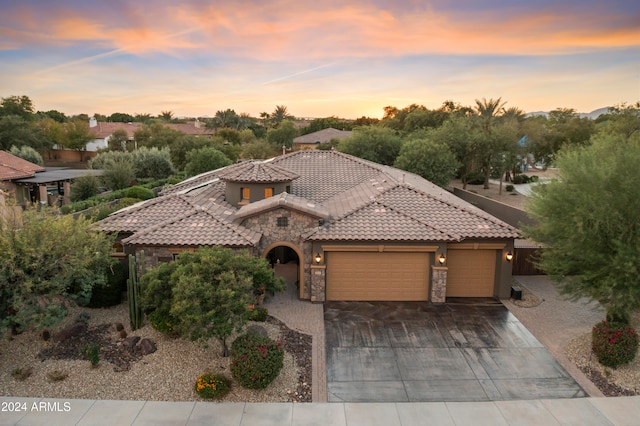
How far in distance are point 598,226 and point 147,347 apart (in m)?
13.3

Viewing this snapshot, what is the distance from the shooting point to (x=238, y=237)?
15219 millimetres

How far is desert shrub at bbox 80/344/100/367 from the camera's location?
36.8ft

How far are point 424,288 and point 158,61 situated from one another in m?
26.9

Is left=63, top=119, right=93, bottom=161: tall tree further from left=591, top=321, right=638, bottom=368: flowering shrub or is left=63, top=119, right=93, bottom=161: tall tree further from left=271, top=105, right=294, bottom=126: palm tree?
left=591, top=321, right=638, bottom=368: flowering shrub

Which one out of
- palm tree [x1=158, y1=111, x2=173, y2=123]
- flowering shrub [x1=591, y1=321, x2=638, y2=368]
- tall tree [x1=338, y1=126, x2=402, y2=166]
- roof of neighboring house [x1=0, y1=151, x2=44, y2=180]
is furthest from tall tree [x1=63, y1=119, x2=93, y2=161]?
flowering shrub [x1=591, y1=321, x2=638, y2=368]

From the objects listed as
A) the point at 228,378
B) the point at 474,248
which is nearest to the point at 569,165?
the point at 474,248

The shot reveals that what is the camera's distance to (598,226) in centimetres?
1126

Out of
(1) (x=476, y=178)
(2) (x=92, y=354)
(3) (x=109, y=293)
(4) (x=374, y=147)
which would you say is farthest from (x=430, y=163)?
(2) (x=92, y=354)

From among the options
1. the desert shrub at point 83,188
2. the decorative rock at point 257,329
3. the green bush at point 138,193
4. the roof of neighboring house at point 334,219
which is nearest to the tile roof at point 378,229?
the roof of neighboring house at point 334,219

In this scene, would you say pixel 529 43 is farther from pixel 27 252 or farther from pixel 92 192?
pixel 92 192

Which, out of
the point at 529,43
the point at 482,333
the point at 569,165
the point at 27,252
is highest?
the point at 529,43

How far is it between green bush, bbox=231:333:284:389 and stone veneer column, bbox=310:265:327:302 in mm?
5470

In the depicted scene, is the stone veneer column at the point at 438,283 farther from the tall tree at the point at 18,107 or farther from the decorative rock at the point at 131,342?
the tall tree at the point at 18,107

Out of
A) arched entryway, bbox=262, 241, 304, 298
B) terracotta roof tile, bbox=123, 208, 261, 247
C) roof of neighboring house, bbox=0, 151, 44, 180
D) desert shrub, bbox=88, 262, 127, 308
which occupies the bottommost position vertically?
arched entryway, bbox=262, 241, 304, 298
